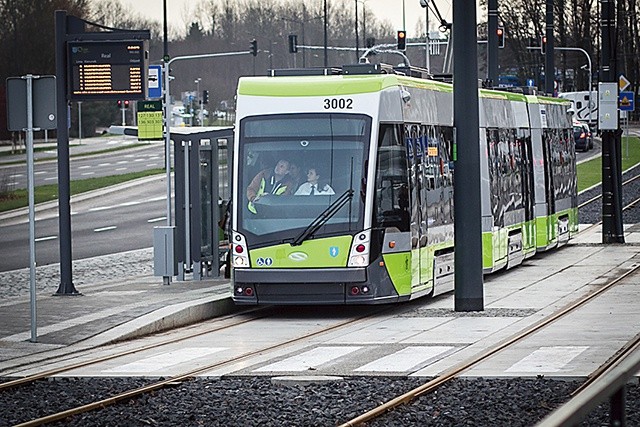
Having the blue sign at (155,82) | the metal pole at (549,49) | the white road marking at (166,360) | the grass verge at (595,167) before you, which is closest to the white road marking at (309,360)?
the white road marking at (166,360)

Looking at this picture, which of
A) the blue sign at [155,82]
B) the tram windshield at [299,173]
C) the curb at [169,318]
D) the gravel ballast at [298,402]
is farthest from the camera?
the blue sign at [155,82]

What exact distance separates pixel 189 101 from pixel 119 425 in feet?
257

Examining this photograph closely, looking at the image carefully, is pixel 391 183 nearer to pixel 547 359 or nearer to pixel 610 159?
pixel 547 359

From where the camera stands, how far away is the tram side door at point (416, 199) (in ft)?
63.4

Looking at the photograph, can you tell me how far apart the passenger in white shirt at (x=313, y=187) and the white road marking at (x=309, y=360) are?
3620 mm

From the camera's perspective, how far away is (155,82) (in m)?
30.6

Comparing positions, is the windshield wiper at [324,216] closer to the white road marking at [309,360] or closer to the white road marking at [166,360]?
the white road marking at [166,360]

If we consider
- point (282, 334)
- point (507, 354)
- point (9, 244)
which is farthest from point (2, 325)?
point (9, 244)

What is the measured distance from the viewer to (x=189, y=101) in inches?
3467

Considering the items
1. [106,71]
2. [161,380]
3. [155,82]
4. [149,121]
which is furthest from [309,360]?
[155,82]

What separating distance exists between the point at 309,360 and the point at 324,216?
4.41 metres

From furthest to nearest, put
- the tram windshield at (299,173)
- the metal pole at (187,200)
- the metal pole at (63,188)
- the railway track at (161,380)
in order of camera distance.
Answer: the metal pole at (187,200)
the metal pole at (63,188)
the tram windshield at (299,173)
the railway track at (161,380)

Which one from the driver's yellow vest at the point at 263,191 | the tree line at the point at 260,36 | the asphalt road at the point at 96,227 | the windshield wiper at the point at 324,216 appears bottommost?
the asphalt road at the point at 96,227

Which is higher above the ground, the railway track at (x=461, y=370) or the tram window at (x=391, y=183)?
the tram window at (x=391, y=183)
